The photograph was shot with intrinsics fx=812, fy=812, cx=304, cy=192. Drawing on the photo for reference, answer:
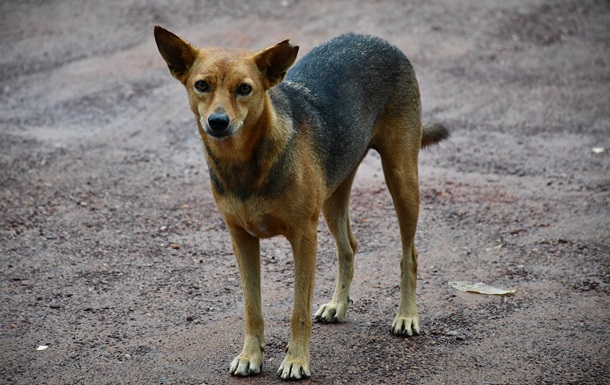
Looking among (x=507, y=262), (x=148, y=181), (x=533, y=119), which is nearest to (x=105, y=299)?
(x=148, y=181)

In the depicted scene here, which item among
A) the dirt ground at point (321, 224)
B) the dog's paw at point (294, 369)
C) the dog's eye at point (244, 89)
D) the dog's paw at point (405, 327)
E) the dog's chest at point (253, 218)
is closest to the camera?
the dog's eye at point (244, 89)

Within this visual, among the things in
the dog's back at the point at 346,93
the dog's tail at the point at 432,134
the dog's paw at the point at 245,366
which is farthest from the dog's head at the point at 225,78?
the dog's tail at the point at 432,134

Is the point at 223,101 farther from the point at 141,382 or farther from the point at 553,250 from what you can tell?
the point at 553,250

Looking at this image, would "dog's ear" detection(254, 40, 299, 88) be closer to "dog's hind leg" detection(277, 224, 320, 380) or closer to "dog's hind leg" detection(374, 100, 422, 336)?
"dog's hind leg" detection(277, 224, 320, 380)

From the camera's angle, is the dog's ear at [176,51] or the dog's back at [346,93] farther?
the dog's back at [346,93]

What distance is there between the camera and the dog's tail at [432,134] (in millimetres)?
6949

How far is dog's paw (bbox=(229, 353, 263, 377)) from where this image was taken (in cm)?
550

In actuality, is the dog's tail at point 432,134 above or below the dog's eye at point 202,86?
below

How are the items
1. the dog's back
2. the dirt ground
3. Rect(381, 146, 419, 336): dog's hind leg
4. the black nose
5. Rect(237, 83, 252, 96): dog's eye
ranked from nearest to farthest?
1. the black nose
2. Rect(237, 83, 252, 96): dog's eye
3. the dog's back
4. the dirt ground
5. Rect(381, 146, 419, 336): dog's hind leg

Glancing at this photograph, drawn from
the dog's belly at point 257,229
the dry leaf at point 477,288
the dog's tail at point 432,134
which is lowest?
the dry leaf at point 477,288

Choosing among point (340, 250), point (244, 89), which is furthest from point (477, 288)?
point (244, 89)

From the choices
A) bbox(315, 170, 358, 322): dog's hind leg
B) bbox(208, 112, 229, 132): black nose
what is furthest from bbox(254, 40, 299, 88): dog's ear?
bbox(315, 170, 358, 322): dog's hind leg

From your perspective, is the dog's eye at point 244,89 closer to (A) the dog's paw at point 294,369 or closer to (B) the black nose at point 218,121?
(B) the black nose at point 218,121

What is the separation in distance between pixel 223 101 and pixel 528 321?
10.0 feet
